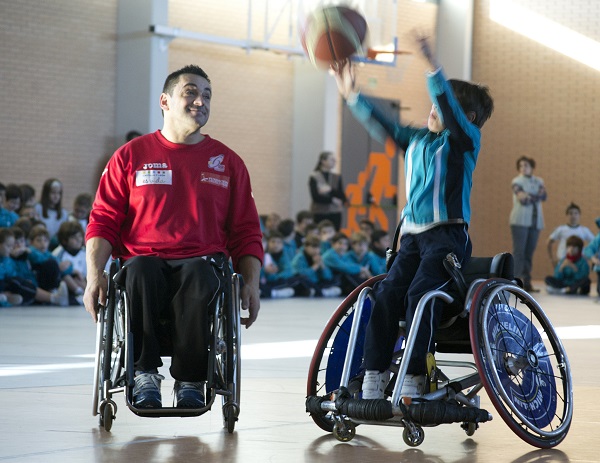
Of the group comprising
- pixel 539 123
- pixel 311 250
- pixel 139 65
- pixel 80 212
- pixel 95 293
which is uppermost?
pixel 139 65

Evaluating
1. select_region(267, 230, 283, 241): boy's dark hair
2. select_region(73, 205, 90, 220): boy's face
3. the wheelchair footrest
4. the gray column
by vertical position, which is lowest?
select_region(267, 230, 283, 241): boy's dark hair

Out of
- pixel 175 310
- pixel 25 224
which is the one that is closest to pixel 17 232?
pixel 25 224

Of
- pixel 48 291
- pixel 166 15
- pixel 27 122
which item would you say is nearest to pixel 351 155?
pixel 166 15

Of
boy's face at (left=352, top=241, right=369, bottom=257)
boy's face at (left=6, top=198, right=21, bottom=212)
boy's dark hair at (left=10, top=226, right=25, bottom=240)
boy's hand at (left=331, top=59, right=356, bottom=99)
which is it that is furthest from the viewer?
boy's face at (left=352, top=241, right=369, bottom=257)

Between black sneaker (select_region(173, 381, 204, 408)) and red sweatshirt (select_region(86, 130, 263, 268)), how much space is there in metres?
0.44

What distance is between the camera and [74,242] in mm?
10352

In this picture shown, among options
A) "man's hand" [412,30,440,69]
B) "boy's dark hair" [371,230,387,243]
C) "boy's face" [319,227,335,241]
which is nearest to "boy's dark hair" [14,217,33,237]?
"boy's face" [319,227,335,241]

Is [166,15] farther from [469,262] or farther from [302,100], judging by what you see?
[469,262]

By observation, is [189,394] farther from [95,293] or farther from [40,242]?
[40,242]

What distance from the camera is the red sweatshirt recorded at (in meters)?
3.97

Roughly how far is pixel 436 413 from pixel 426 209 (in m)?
0.68

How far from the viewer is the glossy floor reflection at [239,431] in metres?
3.36

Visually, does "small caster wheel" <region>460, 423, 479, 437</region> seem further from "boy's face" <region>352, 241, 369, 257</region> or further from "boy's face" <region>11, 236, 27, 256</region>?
"boy's face" <region>352, 241, 369, 257</region>

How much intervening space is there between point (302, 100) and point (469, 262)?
13.1m
